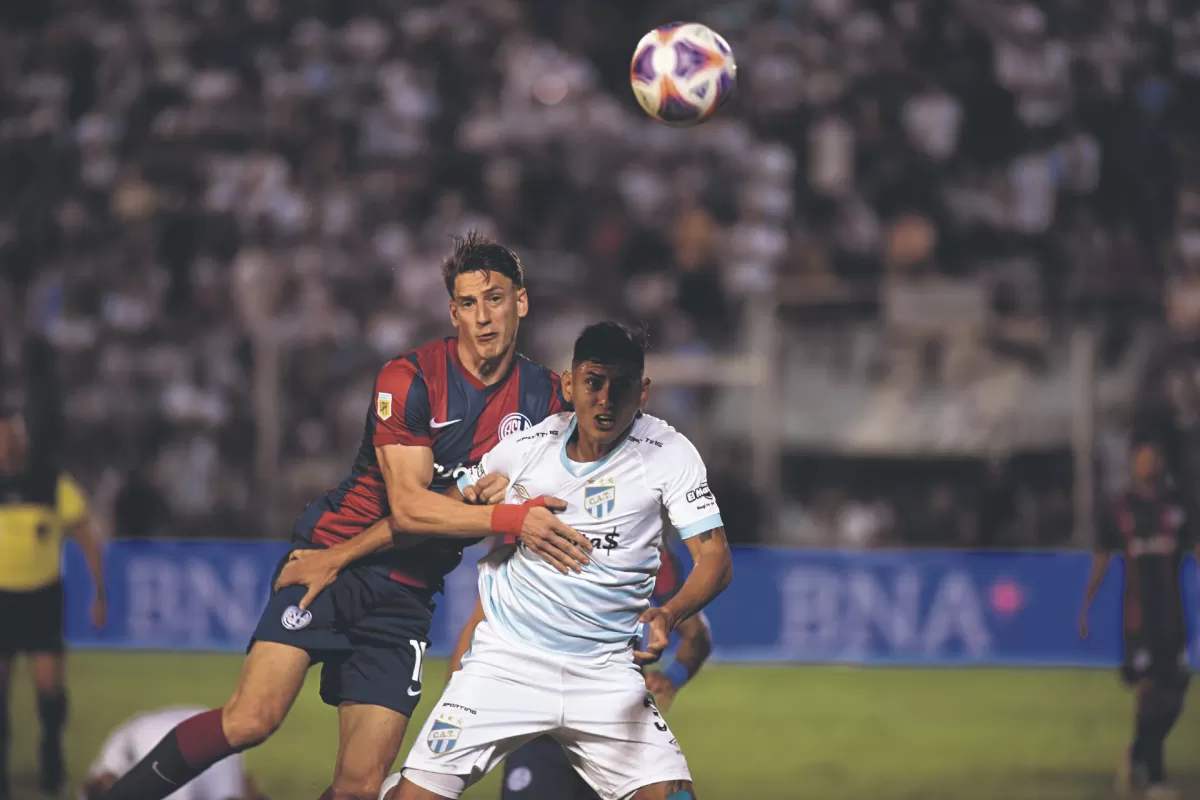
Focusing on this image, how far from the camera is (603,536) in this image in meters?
5.28

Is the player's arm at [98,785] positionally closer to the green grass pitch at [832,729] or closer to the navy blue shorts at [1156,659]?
the green grass pitch at [832,729]

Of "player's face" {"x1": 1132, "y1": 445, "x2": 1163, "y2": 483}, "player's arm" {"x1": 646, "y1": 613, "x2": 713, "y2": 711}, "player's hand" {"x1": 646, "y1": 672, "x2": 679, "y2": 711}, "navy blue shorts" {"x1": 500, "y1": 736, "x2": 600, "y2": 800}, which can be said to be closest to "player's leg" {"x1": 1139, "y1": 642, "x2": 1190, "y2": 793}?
"player's face" {"x1": 1132, "y1": 445, "x2": 1163, "y2": 483}

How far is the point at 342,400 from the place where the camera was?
15.1 meters

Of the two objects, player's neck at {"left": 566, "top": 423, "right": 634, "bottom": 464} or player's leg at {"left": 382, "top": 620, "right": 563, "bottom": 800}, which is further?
player's neck at {"left": 566, "top": 423, "right": 634, "bottom": 464}

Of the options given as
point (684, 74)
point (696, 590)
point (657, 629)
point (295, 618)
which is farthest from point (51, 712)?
point (657, 629)

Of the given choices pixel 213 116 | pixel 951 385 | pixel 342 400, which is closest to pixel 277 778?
pixel 342 400

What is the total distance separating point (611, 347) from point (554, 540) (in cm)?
62

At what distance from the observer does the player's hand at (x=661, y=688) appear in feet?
20.3

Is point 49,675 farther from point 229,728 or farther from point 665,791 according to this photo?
point 665,791

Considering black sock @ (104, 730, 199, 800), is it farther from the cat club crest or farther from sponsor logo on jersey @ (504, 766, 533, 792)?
the cat club crest

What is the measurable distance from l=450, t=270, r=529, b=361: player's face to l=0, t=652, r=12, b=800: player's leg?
14.5ft

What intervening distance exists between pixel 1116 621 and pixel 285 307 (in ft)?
26.0

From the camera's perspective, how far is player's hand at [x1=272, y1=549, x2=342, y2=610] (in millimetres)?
5910

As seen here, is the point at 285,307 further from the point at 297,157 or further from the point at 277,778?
the point at 277,778
